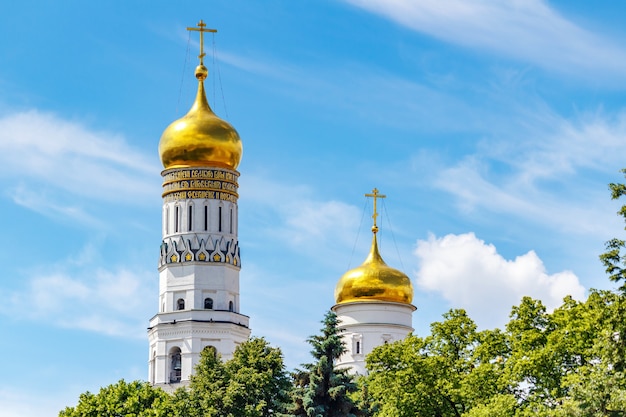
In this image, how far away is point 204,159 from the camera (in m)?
82.9

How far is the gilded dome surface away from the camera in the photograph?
9156cm

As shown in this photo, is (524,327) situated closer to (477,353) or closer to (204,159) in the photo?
(477,353)

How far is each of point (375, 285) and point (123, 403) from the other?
2990 cm

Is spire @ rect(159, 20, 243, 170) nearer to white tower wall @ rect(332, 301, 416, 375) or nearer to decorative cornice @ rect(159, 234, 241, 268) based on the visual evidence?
decorative cornice @ rect(159, 234, 241, 268)

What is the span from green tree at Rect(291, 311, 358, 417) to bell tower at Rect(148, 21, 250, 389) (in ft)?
88.5

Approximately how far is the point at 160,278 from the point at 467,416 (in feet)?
108

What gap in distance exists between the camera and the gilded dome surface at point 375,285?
300 ft

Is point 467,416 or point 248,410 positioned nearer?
point 467,416

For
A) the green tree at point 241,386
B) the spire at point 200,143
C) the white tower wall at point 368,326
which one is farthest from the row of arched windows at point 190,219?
the green tree at point 241,386

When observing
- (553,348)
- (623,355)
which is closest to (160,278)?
(553,348)

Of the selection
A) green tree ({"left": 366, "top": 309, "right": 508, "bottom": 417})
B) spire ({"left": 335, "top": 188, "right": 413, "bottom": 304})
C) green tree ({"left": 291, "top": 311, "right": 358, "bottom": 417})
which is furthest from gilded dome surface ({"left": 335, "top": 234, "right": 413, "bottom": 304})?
green tree ({"left": 291, "top": 311, "right": 358, "bottom": 417})

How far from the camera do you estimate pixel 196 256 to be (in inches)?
3233

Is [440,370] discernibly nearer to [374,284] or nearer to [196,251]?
[196,251]

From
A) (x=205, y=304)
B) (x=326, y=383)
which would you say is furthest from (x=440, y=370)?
(x=205, y=304)
